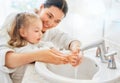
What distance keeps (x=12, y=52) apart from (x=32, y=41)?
0.12 meters

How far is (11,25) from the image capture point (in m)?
0.85

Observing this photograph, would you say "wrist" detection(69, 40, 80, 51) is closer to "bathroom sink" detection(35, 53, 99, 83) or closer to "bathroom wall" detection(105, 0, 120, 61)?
"bathroom sink" detection(35, 53, 99, 83)

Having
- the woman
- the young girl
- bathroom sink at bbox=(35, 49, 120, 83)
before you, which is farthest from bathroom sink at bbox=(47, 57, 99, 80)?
the young girl

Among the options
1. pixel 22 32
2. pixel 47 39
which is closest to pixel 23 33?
pixel 22 32

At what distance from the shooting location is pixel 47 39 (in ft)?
3.57

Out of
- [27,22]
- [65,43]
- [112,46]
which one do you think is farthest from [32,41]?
[112,46]

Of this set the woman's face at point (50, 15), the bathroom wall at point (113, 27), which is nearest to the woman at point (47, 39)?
the woman's face at point (50, 15)

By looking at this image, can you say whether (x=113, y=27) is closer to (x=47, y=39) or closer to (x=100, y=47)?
(x=100, y=47)

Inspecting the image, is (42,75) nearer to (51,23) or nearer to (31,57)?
(31,57)

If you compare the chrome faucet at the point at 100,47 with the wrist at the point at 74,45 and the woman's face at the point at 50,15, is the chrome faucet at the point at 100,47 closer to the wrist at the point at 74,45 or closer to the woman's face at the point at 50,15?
the wrist at the point at 74,45

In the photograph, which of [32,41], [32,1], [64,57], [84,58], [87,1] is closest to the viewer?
[64,57]

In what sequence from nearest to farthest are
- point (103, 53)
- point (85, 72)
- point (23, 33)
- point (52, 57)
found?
point (52, 57) < point (23, 33) < point (103, 53) < point (85, 72)

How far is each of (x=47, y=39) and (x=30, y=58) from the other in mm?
298

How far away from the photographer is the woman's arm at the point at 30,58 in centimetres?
76
